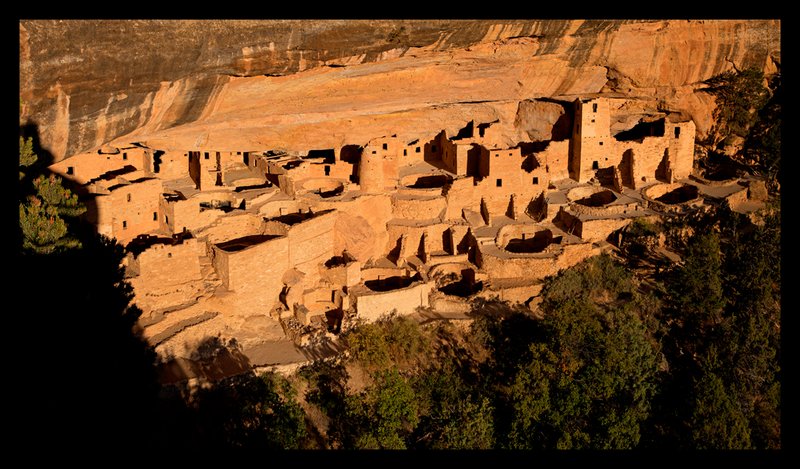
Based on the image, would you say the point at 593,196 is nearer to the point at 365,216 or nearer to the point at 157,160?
the point at 365,216

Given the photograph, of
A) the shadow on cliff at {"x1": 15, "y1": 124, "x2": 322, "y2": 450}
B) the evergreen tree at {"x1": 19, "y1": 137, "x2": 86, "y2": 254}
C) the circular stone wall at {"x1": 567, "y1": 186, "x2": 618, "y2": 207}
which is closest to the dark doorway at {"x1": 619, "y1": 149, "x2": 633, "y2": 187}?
the circular stone wall at {"x1": 567, "y1": 186, "x2": 618, "y2": 207}

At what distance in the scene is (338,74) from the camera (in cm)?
1622

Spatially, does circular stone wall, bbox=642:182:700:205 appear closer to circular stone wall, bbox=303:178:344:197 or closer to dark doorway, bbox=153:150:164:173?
circular stone wall, bbox=303:178:344:197

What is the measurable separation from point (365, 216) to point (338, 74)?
2.93 meters

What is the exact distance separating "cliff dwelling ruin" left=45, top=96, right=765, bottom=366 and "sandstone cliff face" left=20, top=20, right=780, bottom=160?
0.67 metres

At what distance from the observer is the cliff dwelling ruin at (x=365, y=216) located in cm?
1480

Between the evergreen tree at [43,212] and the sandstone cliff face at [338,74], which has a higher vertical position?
the sandstone cliff face at [338,74]

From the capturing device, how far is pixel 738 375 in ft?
51.5

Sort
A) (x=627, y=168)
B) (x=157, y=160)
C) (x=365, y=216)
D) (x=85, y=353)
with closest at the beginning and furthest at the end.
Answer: (x=85, y=353) → (x=365, y=216) → (x=157, y=160) → (x=627, y=168)

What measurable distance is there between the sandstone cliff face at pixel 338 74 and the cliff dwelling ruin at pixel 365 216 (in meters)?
0.67

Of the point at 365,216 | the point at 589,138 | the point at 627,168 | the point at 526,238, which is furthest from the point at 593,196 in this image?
the point at 365,216

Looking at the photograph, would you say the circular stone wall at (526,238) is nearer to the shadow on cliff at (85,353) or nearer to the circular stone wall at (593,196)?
the circular stone wall at (593,196)

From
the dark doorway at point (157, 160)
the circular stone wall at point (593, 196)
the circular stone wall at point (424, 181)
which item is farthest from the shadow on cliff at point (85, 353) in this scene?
→ the circular stone wall at point (593, 196)

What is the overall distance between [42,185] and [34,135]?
90 centimetres
